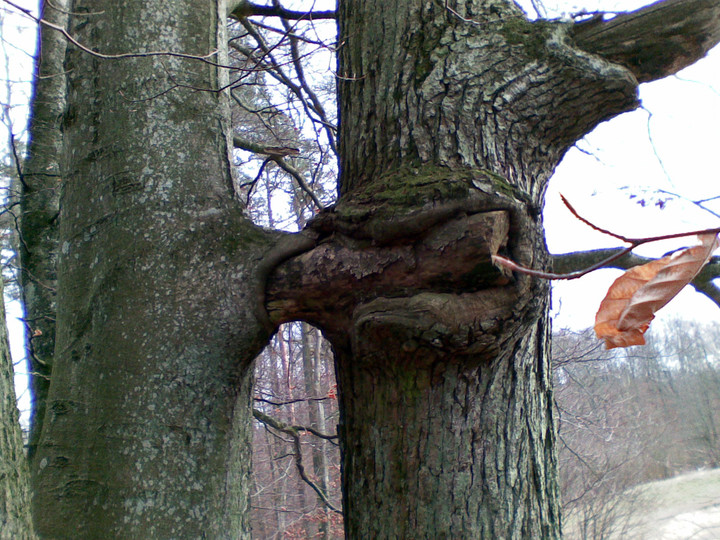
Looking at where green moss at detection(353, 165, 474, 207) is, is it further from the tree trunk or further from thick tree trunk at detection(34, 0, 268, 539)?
thick tree trunk at detection(34, 0, 268, 539)

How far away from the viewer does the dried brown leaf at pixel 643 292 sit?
1.90 feet

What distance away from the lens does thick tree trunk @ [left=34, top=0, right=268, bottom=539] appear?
1.42 m

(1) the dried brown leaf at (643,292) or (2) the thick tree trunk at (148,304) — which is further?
(2) the thick tree trunk at (148,304)

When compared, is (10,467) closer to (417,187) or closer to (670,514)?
(417,187)

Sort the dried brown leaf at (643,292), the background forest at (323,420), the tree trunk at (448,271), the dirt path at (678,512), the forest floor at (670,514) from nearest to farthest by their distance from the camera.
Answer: the dried brown leaf at (643,292) → the tree trunk at (448,271) → the background forest at (323,420) → the forest floor at (670,514) → the dirt path at (678,512)

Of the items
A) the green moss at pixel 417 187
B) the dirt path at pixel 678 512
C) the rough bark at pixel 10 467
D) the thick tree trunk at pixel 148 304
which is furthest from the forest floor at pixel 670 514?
the rough bark at pixel 10 467

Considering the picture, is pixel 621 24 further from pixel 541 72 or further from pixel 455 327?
pixel 455 327

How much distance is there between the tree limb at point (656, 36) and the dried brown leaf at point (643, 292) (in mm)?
1327

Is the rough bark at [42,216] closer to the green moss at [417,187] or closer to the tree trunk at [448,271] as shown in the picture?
the tree trunk at [448,271]

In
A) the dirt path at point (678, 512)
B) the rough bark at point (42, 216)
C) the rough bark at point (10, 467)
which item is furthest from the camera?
the dirt path at point (678, 512)

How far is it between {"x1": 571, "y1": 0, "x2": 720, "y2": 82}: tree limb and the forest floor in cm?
1207

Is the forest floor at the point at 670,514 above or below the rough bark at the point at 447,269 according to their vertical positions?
below

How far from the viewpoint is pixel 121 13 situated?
1.85m

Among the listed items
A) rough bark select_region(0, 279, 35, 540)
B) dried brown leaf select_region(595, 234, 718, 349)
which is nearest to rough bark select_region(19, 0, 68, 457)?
rough bark select_region(0, 279, 35, 540)
